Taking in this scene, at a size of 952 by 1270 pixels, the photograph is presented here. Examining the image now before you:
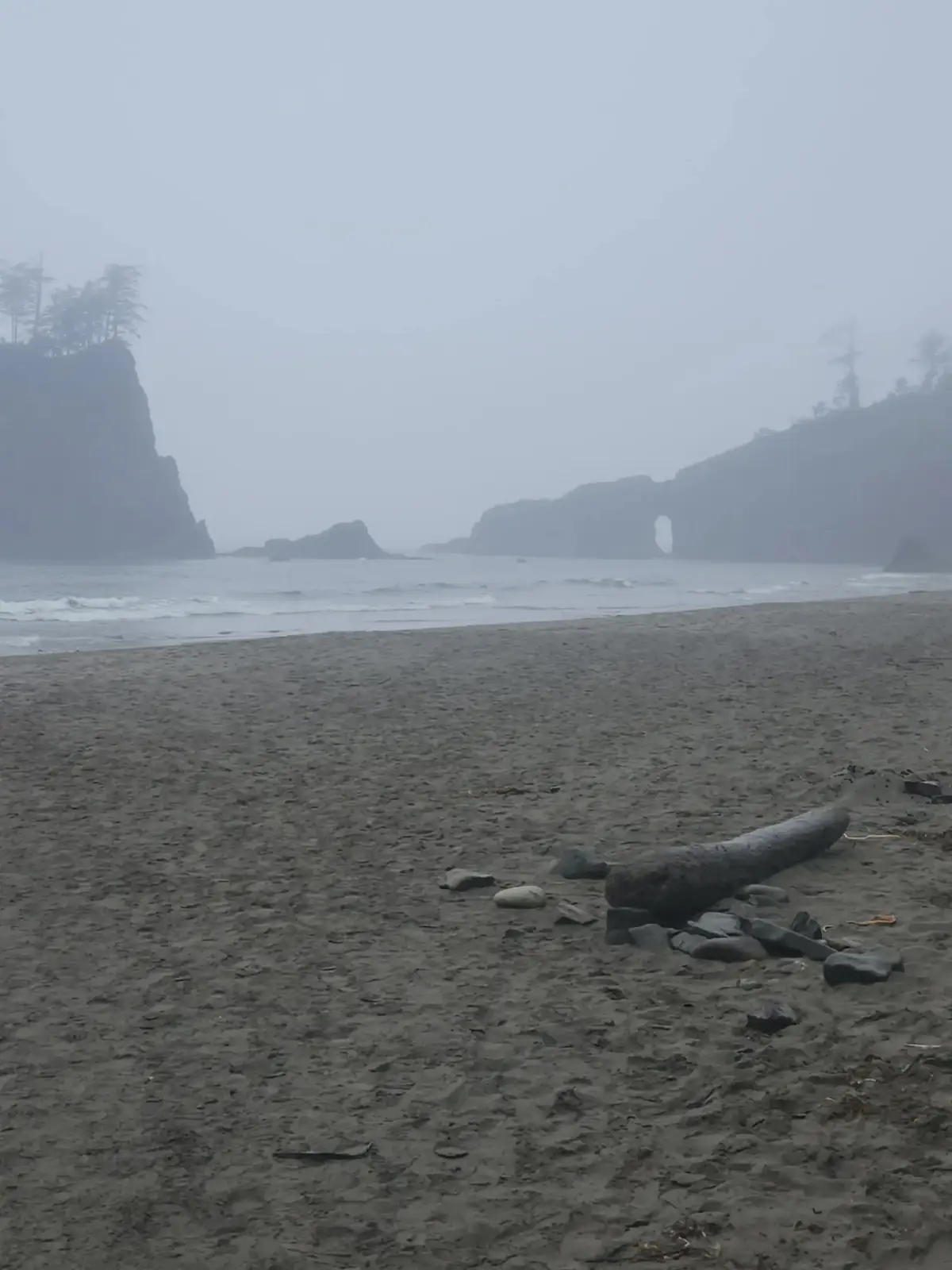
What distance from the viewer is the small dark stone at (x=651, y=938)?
3.86m

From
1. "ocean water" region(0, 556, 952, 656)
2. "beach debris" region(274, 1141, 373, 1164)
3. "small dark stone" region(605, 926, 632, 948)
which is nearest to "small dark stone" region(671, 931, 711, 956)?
"small dark stone" region(605, 926, 632, 948)

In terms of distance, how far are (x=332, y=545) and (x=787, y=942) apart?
77882 mm

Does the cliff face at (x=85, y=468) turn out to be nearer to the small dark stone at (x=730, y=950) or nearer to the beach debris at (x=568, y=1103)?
the small dark stone at (x=730, y=950)

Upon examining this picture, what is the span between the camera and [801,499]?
93.1 m

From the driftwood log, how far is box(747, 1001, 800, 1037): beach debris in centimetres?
95

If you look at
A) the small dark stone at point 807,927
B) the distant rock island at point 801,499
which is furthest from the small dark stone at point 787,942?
the distant rock island at point 801,499

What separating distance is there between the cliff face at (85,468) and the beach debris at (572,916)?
67493mm

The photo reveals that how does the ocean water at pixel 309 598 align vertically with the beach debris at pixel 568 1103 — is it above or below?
above

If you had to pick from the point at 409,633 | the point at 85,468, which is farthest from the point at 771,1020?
the point at 85,468

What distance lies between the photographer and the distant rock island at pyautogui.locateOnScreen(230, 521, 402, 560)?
263 ft

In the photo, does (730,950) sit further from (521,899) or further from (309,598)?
(309,598)

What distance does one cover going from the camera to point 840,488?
89.6 m

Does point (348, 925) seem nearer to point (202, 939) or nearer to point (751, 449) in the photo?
point (202, 939)

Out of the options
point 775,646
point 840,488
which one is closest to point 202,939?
point 775,646
